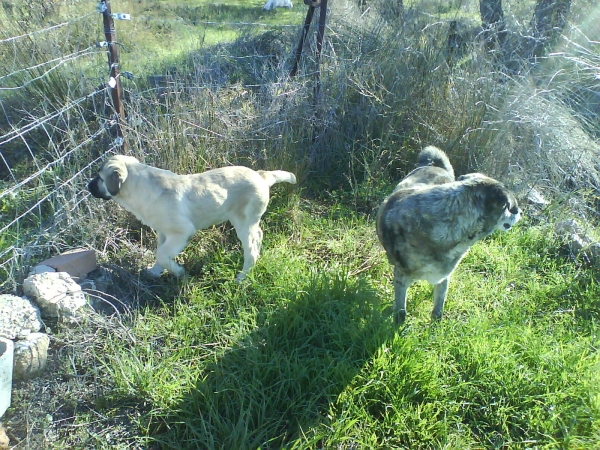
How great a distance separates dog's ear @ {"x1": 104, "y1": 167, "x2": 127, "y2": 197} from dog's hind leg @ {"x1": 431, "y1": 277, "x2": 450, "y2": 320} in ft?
8.64

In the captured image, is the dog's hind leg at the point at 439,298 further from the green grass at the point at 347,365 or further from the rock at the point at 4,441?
the rock at the point at 4,441

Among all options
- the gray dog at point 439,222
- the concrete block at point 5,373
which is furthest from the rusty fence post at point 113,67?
the gray dog at point 439,222

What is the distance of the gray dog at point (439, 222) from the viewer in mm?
3559

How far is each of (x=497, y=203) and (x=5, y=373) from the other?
333 cm

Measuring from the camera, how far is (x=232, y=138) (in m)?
5.46

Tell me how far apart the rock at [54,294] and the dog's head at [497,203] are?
9.82 ft

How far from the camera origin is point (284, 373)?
11.2 ft

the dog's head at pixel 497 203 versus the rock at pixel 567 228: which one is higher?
the dog's head at pixel 497 203

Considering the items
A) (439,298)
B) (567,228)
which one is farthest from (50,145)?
(567,228)

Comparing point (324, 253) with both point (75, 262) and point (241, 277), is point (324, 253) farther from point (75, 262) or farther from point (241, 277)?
point (75, 262)

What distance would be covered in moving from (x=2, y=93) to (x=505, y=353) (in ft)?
19.9

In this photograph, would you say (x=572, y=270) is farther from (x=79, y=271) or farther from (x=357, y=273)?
(x=79, y=271)

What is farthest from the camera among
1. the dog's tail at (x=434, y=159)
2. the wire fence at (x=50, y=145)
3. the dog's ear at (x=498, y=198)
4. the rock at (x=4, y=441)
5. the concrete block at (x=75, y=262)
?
the dog's tail at (x=434, y=159)

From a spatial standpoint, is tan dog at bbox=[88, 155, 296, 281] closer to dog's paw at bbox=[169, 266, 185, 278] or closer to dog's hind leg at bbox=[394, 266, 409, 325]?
dog's paw at bbox=[169, 266, 185, 278]
